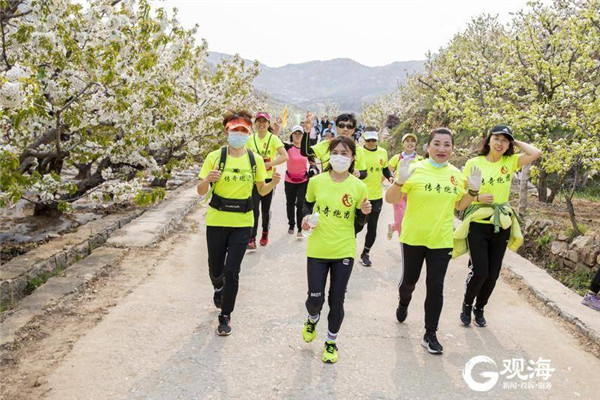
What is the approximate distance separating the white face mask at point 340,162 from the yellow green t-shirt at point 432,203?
0.68 m

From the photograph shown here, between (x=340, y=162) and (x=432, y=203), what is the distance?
1020 mm

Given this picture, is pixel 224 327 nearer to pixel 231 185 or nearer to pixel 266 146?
pixel 231 185

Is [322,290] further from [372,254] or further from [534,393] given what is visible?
[372,254]

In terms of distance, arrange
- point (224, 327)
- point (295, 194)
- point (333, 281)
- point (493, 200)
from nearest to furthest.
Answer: point (333, 281) → point (224, 327) → point (493, 200) → point (295, 194)

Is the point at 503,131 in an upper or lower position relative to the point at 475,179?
upper

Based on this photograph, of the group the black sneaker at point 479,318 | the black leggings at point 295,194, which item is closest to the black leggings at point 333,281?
the black sneaker at point 479,318

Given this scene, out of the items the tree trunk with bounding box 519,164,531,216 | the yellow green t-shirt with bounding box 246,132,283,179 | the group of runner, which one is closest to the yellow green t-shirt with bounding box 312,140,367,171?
the yellow green t-shirt with bounding box 246,132,283,179

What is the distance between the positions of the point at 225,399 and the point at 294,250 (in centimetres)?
476

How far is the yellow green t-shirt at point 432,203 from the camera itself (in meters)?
4.57

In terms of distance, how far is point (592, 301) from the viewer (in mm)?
6117

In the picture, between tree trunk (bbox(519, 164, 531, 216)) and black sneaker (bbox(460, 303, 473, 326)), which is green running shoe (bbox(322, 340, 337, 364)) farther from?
tree trunk (bbox(519, 164, 531, 216))

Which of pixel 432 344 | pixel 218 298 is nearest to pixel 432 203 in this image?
pixel 432 344

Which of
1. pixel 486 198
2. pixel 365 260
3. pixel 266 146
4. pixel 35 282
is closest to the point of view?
pixel 486 198

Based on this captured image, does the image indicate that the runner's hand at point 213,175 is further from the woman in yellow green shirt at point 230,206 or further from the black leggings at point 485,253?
the black leggings at point 485,253
